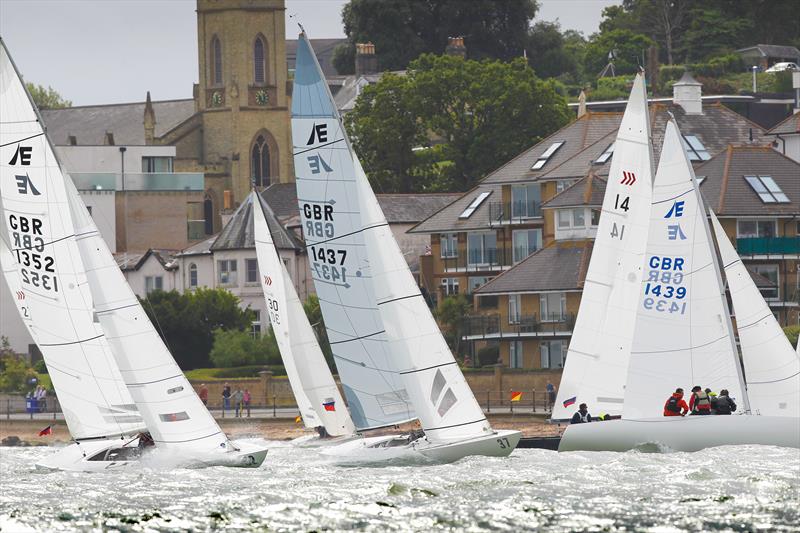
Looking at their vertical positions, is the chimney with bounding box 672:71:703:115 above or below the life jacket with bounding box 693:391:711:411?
above

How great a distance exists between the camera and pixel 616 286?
49.3m

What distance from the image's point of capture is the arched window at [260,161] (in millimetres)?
134375

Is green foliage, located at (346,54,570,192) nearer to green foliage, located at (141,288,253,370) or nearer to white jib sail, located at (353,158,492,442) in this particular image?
green foliage, located at (141,288,253,370)

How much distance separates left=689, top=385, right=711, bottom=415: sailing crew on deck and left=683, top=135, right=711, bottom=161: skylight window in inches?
1424

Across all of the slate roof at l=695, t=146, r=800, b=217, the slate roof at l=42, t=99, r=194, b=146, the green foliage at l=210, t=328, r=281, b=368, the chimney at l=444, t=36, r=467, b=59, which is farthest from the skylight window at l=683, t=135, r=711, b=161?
the slate roof at l=42, t=99, r=194, b=146

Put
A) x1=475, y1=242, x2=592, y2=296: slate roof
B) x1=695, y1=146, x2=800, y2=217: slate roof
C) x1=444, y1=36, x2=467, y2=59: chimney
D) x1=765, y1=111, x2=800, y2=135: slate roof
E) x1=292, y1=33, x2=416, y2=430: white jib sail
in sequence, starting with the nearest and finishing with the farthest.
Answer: x1=292, y1=33, x2=416, y2=430: white jib sail → x1=695, y1=146, x2=800, y2=217: slate roof → x1=475, y1=242, x2=592, y2=296: slate roof → x1=765, y1=111, x2=800, y2=135: slate roof → x1=444, y1=36, x2=467, y2=59: chimney

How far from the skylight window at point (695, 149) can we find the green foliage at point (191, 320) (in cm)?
2010

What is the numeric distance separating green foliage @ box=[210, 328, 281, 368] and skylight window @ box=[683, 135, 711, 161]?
17.4 meters

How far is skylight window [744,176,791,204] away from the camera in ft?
253

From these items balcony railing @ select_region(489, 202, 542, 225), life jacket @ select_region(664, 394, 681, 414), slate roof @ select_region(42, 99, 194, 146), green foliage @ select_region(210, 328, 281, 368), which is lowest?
green foliage @ select_region(210, 328, 281, 368)

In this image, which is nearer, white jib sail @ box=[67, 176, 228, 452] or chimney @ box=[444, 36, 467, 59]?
white jib sail @ box=[67, 176, 228, 452]

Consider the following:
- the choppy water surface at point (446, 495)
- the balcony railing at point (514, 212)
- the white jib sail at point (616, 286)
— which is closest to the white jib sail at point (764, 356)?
the choppy water surface at point (446, 495)

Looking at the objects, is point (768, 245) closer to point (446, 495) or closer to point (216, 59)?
point (446, 495)

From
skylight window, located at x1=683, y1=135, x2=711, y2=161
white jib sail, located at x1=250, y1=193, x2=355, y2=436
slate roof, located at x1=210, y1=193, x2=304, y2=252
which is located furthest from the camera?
slate roof, located at x1=210, y1=193, x2=304, y2=252
